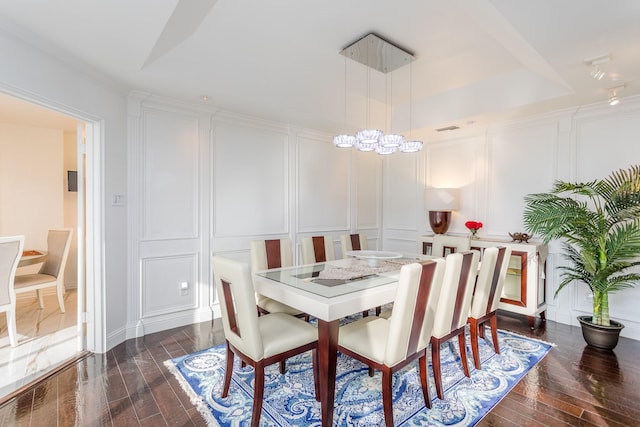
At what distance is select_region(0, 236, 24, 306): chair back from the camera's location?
2787 mm

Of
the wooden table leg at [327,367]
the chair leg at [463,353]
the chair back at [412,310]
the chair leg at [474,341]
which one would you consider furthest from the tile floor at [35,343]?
the chair leg at [474,341]

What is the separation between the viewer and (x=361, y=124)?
430 centimetres

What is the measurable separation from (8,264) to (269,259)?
238 centimetres

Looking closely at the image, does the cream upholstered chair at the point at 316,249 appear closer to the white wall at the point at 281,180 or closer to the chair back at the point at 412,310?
the white wall at the point at 281,180

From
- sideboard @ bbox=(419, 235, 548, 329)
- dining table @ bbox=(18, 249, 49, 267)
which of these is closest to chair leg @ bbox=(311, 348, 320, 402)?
sideboard @ bbox=(419, 235, 548, 329)

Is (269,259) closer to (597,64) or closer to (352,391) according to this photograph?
(352,391)

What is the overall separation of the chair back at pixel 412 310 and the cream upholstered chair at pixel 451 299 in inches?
4.3

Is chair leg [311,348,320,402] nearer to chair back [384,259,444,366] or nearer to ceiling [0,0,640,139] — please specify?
chair back [384,259,444,366]

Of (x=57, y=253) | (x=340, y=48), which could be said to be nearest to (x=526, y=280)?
(x=340, y=48)

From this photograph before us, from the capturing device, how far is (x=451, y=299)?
81.2 inches

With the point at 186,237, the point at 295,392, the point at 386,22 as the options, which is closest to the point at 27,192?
the point at 186,237

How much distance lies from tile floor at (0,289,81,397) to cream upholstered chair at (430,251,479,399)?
9.56ft

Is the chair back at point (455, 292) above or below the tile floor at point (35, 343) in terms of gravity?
above

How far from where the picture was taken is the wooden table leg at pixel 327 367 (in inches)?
66.9
